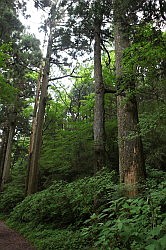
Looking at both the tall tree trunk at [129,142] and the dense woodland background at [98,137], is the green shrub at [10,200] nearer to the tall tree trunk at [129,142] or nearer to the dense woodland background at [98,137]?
the dense woodland background at [98,137]

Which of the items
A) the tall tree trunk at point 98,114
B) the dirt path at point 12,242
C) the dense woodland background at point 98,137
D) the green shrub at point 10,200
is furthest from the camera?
the green shrub at point 10,200

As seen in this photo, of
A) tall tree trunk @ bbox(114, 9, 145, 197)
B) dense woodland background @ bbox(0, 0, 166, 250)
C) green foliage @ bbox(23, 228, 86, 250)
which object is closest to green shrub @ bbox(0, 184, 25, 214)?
dense woodland background @ bbox(0, 0, 166, 250)

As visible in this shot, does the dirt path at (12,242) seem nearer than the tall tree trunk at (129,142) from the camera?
No

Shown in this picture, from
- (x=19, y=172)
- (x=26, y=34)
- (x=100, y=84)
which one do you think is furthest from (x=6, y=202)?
(x=26, y=34)

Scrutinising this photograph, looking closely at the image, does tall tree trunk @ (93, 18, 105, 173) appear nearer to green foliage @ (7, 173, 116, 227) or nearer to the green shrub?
green foliage @ (7, 173, 116, 227)

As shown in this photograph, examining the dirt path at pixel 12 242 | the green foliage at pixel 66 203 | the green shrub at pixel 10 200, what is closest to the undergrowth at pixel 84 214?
the green foliage at pixel 66 203

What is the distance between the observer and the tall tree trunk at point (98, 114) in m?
8.45

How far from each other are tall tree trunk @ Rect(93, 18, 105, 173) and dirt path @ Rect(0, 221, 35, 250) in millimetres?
3172

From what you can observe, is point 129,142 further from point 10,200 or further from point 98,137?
point 10,200

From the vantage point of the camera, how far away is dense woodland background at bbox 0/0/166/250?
10.6 feet

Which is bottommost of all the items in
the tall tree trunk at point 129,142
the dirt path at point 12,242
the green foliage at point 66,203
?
the dirt path at point 12,242

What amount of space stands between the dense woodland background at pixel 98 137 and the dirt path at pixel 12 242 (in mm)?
282

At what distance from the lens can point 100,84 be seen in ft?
31.7

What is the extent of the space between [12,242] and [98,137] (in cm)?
435
